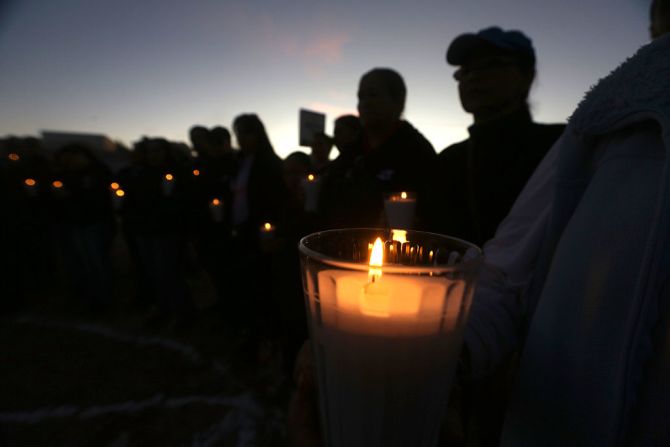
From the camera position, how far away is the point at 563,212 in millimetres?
729

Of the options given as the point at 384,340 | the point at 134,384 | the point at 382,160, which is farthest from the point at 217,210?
the point at 384,340

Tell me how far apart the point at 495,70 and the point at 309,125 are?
335 cm

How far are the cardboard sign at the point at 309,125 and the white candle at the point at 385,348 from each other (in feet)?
13.7

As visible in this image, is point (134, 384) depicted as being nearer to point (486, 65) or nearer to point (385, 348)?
point (385, 348)

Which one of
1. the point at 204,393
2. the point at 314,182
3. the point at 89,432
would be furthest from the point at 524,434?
the point at 89,432

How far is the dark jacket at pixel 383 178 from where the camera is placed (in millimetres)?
1845

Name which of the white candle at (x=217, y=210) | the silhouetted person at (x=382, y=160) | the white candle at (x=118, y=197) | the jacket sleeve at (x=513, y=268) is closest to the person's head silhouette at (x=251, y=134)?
the white candle at (x=217, y=210)

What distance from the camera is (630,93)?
59 centimetres

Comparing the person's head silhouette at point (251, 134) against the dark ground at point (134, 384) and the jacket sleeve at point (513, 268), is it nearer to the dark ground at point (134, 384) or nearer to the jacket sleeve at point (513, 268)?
the dark ground at point (134, 384)

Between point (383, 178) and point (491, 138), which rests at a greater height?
point (491, 138)

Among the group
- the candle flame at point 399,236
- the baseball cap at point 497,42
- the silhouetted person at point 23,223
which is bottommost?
the silhouetted person at point 23,223

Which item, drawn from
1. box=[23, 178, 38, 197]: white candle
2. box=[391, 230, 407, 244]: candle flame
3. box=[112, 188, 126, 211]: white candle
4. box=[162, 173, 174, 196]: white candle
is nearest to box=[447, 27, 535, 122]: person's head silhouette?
box=[391, 230, 407, 244]: candle flame

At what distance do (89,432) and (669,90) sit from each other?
3.21 meters

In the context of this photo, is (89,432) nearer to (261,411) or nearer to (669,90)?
(261,411)
